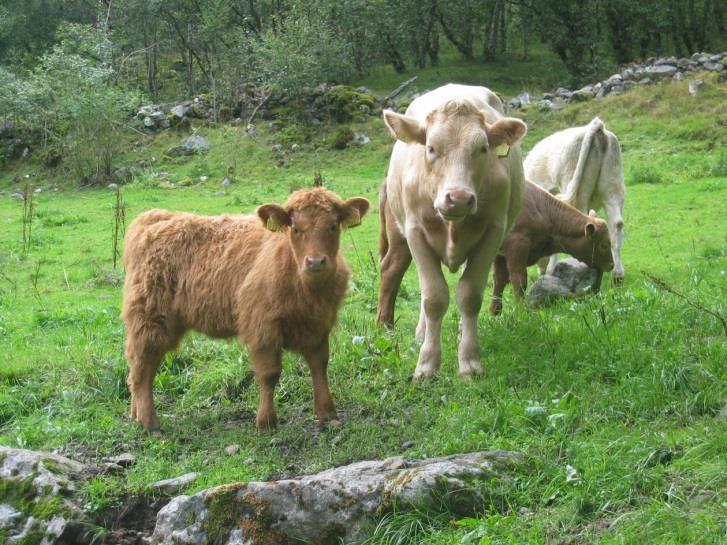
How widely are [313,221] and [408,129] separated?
1.22 meters

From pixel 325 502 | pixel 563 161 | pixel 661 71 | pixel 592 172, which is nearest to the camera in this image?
pixel 325 502

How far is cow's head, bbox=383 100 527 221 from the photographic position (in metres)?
6.31

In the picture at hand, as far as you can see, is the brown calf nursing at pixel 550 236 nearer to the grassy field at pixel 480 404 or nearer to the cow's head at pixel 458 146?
the grassy field at pixel 480 404

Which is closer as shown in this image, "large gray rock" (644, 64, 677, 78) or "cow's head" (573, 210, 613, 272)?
"cow's head" (573, 210, 613, 272)

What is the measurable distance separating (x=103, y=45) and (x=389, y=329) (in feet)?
Answer: 93.1

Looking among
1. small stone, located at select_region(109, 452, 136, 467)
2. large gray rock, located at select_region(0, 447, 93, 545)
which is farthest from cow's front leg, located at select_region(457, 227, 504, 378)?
large gray rock, located at select_region(0, 447, 93, 545)

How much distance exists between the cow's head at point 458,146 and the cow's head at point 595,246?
3668 millimetres

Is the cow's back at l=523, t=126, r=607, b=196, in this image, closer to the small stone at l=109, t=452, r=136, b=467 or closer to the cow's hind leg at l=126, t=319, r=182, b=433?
the cow's hind leg at l=126, t=319, r=182, b=433

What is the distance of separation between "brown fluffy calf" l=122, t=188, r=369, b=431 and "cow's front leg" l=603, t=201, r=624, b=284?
5670 mm

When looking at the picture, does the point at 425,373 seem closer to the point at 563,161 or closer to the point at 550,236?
the point at 550,236

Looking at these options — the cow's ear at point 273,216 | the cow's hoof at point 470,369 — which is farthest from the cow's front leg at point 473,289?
the cow's ear at point 273,216

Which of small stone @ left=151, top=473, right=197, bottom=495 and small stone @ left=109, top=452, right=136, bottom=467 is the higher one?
small stone @ left=151, top=473, right=197, bottom=495

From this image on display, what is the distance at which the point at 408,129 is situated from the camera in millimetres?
6984

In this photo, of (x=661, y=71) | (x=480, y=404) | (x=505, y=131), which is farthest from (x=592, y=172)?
(x=661, y=71)
